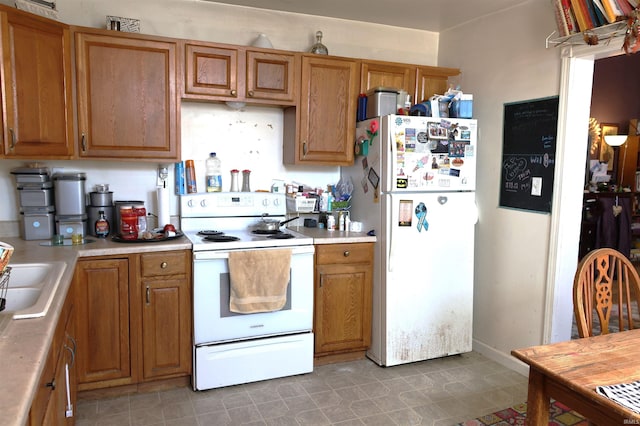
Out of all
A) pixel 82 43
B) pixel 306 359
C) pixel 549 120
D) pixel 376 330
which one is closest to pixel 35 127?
pixel 82 43

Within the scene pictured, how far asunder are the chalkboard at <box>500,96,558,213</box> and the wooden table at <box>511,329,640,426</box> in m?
1.43

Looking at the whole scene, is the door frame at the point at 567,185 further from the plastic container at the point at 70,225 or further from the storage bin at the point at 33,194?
the storage bin at the point at 33,194

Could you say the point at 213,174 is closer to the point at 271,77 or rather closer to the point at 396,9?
the point at 271,77

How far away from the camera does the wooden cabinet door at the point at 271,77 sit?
10.1ft

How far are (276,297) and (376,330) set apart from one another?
81 centimetres

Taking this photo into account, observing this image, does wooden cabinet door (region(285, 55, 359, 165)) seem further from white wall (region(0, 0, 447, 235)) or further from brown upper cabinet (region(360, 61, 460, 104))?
white wall (region(0, 0, 447, 235))

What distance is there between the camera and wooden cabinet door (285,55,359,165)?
10.6ft

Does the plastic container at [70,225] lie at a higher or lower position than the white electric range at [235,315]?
higher

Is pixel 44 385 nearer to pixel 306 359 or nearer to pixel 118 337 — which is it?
pixel 118 337

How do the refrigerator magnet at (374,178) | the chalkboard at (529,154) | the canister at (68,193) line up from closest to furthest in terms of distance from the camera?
1. the canister at (68,193)
2. the chalkboard at (529,154)
3. the refrigerator magnet at (374,178)

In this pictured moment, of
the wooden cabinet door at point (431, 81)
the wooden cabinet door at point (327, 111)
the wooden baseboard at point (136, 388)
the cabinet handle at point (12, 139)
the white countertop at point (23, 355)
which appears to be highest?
the wooden cabinet door at point (431, 81)

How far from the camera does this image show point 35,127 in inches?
99.8

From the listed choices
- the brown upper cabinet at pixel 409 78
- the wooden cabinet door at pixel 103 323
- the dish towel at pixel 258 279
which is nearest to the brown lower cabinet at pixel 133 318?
the wooden cabinet door at pixel 103 323

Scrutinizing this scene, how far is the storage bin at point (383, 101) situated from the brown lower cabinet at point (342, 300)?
927mm
